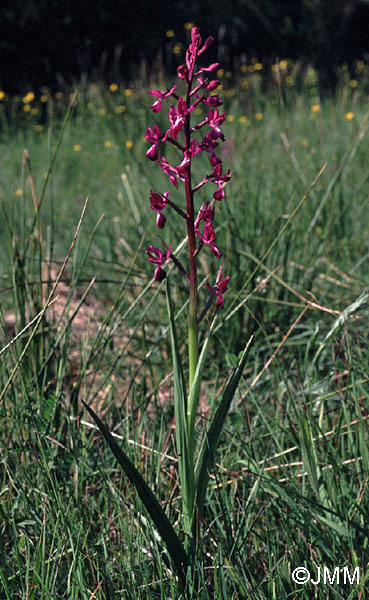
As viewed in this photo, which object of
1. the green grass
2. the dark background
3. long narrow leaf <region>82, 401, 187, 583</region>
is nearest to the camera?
long narrow leaf <region>82, 401, 187, 583</region>

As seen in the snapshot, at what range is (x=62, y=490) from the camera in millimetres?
1225

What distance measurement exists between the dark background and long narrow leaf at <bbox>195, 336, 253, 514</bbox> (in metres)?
6.80

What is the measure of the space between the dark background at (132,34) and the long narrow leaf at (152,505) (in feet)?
22.6

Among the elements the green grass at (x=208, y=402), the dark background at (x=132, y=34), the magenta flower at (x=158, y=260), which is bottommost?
the green grass at (x=208, y=402)

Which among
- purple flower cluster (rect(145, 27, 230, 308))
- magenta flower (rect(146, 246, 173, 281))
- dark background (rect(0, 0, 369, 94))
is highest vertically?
dark background (rect(0, 0, 369, 94))

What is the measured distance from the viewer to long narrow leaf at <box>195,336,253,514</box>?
35.6 inches

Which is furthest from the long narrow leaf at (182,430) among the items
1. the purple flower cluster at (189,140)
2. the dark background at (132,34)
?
the dark background at (132,34)

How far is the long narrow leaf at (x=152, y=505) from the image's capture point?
0.82 m

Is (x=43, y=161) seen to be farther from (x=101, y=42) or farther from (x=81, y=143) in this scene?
(x=101, y=42)

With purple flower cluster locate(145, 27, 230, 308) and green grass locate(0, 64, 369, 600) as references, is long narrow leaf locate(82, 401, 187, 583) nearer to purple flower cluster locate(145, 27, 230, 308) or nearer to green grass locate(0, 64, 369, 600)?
green grass locate(0, 64, 369, 600)

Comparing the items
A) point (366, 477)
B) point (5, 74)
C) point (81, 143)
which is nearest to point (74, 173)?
point (81, 143)

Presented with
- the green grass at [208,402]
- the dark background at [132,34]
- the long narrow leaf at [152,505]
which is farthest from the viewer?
the dark background at [132,34]

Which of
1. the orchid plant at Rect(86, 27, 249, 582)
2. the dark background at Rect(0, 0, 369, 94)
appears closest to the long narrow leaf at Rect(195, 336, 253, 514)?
the orchid plant at Rect(86, 27, 249, 582)

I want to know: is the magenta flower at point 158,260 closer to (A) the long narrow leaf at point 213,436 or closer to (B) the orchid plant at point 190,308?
(B) the orchid plant at point 190,308
